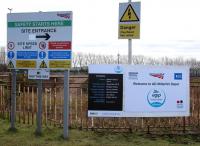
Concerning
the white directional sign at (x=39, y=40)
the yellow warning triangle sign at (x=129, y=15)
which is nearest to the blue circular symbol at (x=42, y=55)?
the white directional sign at (x=39, y=40)

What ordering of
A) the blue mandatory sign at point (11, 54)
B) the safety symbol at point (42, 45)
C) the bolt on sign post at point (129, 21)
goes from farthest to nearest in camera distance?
1. the bolt on sign post at point (129, 21)
2. the blue mandatory sign at point (11, 54)
3. the safety symbol at point (42, 45)

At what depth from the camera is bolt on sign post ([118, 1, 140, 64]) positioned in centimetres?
1184

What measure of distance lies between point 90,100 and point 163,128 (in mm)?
→ 2167

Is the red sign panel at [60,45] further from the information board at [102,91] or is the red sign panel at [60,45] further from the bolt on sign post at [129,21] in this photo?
the bolt on sign post at [129,21]

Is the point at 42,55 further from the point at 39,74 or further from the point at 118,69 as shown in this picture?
the point at 118,69

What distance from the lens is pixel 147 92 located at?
11.5m

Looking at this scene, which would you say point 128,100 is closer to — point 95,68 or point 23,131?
point 95,68

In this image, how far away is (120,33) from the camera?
473 inches

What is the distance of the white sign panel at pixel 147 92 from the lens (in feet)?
37.2

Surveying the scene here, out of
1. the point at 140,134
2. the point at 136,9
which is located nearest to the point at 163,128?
the point at 140,134

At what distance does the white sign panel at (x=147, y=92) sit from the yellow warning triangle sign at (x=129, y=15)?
1.34 metres

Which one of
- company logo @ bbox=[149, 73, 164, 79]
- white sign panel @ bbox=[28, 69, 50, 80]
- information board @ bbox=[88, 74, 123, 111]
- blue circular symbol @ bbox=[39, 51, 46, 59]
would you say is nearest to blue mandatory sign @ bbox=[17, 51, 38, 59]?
blue circular symbol @ bbox=[39, 51, 46, 59]

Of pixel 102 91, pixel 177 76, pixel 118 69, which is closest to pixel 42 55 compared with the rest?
pixel 102 91

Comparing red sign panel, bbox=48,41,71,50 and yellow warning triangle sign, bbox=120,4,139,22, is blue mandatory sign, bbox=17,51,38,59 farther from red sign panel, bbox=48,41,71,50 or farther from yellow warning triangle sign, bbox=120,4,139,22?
yellow warning triangle sign, bbox=120,4,139,22
